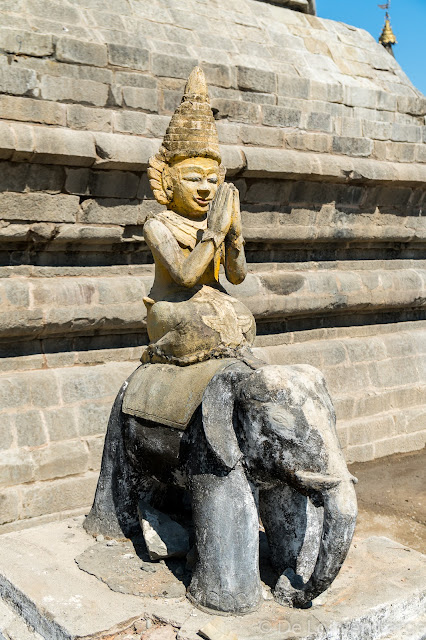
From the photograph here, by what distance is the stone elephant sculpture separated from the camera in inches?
144

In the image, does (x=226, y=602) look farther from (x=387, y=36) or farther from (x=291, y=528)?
(x=387, y=36)

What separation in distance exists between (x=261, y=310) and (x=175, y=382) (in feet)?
11.2

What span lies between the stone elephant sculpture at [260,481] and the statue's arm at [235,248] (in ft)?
2.33

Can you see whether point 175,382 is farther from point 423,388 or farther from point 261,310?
point 423,388

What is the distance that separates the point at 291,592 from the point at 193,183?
6.88ft

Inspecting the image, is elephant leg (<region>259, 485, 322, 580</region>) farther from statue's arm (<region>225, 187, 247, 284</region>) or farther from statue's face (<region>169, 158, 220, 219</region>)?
statue's face (<region>169, 158, 220, 219</region>)

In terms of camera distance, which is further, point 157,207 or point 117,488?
point 157,207

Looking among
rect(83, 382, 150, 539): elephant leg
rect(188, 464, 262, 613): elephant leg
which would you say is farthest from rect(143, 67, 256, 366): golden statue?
rect(188, 464, 262, 613): elephant leg

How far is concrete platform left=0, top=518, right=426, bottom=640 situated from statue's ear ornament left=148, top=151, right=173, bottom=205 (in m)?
1.93

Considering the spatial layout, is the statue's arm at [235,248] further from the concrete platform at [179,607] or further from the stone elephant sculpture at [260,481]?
the concrete platform at [179,607]

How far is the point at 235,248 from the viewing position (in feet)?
14.7

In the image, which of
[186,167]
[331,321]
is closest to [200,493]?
[186,167]

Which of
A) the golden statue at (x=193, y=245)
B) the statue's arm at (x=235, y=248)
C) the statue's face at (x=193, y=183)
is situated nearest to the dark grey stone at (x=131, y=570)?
the golden statue at (x=193, y=245)

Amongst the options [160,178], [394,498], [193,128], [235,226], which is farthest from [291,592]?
[394,498]
